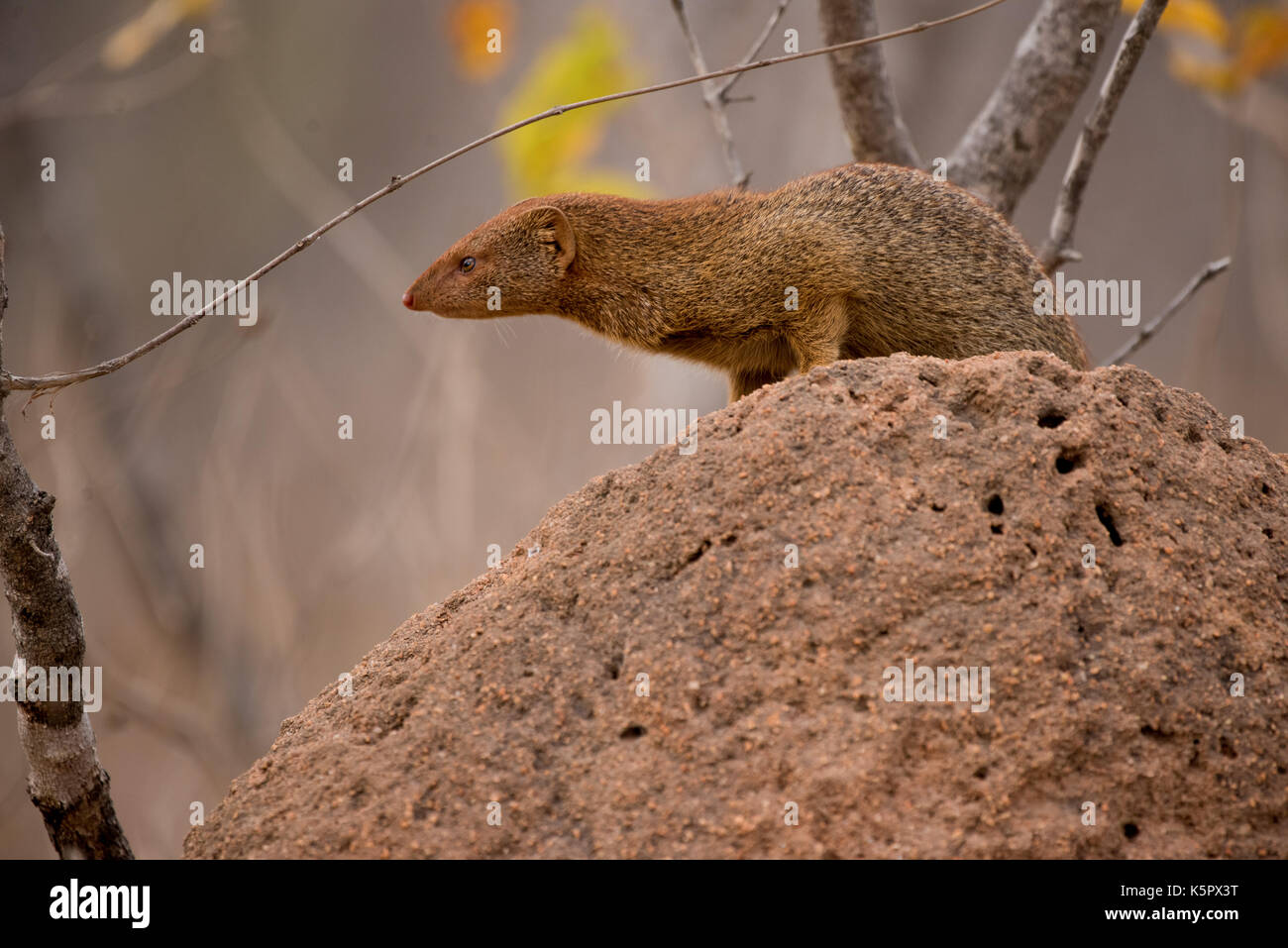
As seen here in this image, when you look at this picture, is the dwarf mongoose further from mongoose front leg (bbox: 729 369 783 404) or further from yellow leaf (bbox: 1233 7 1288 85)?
yellow leaf (bbox: 1233 7 1288 85)

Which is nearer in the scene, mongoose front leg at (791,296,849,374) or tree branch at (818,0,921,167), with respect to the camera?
mongoose front leg at (791,296,849,374)

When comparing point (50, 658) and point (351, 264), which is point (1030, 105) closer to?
point (50, 658)

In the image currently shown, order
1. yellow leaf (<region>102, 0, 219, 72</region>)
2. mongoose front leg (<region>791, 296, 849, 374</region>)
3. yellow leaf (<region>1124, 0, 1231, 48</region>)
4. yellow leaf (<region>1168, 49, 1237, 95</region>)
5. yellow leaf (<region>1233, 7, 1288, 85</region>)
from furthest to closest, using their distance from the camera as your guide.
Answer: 1. yellow leaf (<region>102, 0, 219, 72</region>)
2. yellow leaf (<region>1233, 7, 1288, 85</region>)
3. yellow leaf (<region>1168, 49, 1237, 95</region>)
4. yellow leaf (<region>1124, 0, 1231, 48</region>)
5. mongoose front leg (<region>791, 296, 849, 374</region>)

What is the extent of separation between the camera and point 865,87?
19.4ft

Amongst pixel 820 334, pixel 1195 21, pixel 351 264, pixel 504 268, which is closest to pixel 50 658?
pixel 504 268

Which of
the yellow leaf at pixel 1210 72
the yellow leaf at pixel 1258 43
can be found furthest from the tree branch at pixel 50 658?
the yellow leaf at pixel 1258 43

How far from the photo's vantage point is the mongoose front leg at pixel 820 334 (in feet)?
13.3

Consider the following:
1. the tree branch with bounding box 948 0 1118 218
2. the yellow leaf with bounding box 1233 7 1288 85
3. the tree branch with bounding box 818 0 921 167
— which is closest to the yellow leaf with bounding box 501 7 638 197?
the tree branch with bounding box 818 0 921 167

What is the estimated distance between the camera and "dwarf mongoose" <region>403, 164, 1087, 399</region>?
4098 millimetres

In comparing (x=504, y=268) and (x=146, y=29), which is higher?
(x=146, y=29)

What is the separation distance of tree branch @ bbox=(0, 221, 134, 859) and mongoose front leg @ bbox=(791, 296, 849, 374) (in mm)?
2428

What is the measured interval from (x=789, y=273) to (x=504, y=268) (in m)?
1.22

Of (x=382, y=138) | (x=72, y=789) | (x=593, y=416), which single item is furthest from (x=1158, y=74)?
(x=72, y=789)
